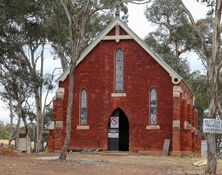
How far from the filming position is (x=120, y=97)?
42000mm

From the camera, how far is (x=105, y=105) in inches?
1661

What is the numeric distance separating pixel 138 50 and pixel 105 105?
17.5ft

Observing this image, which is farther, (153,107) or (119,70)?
(119,70)

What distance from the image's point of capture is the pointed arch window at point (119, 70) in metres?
42.4

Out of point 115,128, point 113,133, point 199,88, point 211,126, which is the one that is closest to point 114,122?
point 115,128

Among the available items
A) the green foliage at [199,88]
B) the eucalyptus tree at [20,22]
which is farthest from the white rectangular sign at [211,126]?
the green foliage at [199,88]

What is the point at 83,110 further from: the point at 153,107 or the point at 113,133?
the point at 153,107

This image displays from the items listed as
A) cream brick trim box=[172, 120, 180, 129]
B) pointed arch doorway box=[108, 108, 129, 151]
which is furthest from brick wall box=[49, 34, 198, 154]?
cream brick trim box=[172, 120, 180, 129]

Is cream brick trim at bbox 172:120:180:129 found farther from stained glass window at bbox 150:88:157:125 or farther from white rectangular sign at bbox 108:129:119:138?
white rectangular sign at bbox 108:129:119:138

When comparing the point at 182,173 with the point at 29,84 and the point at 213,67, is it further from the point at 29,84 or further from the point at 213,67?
the point at 29,84

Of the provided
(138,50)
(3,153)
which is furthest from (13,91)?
(3,153)

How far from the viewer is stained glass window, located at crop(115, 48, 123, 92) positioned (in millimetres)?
42406

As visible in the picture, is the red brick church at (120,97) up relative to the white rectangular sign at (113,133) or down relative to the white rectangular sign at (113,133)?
up

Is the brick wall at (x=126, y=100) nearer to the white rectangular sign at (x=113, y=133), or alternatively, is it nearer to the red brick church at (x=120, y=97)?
the red brick church at (x=120, y=97)
